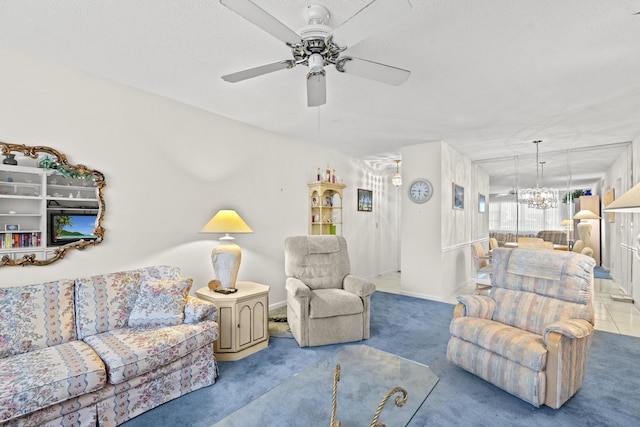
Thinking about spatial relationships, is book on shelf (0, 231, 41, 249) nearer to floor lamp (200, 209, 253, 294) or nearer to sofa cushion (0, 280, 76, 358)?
sofa cushion (0, 280, 76, 358)

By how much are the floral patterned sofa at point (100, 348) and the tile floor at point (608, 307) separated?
3.70m

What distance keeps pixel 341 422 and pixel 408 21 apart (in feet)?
7.55

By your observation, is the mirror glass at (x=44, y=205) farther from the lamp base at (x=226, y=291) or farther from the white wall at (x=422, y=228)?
the white wall at (x=422, y=228)

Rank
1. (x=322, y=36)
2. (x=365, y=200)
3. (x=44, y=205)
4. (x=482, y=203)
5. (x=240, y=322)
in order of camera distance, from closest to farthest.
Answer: (x=322, y=36) → (x=44, y=205) → (x=240, y=322) → (x=365, y=200) → (x=482, y=203)

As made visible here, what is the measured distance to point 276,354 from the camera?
2.88 m

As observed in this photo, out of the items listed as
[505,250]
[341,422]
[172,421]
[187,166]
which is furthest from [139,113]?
[505,250]

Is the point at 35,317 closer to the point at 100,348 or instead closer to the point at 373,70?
the point at 100,348

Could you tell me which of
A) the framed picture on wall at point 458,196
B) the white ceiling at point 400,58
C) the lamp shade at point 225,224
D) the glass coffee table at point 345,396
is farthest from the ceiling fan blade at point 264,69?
the framed picture on wall at point 458,196

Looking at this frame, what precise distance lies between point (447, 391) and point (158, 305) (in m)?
2.29

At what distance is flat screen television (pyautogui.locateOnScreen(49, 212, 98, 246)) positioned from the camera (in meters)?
2.42

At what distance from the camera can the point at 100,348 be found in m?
2.01

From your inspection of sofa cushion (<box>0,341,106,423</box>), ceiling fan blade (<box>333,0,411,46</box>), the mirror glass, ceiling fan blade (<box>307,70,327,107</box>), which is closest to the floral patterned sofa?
sofa cushion (<box>0,341,106,423</box>)

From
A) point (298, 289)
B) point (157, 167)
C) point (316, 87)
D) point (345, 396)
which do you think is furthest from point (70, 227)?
point (345, 396)

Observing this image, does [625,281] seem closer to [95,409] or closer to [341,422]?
[341,422]
